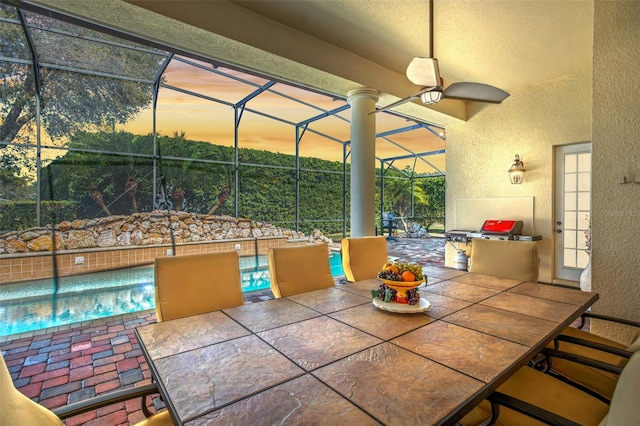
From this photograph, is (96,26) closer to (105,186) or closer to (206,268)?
(206,268)

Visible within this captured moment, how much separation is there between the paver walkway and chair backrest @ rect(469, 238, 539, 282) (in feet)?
8.99

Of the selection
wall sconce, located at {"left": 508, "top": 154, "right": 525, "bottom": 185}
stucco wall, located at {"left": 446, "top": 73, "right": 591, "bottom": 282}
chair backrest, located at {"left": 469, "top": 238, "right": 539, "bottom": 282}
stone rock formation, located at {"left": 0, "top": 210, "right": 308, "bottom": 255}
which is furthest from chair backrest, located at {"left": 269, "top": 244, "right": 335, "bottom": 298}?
stone rock formation, located at {"left": 0, "top": 210, "right": 308, "bottom": 255}

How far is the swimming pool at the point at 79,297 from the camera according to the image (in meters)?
3.81

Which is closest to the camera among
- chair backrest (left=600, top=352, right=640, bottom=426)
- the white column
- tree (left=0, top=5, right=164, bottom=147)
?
chair backrest (left=600, top=352, right=640, bottom=426)

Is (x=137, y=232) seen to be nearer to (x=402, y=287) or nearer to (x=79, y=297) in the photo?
(x=79, y=297)

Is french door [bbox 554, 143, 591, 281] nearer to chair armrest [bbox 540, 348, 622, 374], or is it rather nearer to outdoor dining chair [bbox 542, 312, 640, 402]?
outdoor dining chair [bbox 542, 312, 640, 402]

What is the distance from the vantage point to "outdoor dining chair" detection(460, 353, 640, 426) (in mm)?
726

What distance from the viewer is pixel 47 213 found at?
18.6 feet

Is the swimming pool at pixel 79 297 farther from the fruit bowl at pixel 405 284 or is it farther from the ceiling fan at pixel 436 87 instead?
the ceiling fan at pixel 436 87

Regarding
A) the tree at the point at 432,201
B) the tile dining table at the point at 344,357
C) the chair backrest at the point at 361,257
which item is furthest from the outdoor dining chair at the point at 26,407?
the tree at the point at 432,201

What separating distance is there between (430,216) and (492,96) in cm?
1038

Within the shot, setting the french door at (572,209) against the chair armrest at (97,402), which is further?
the french door at (572,209)

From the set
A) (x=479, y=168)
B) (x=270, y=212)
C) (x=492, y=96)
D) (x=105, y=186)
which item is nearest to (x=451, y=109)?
(x=479, y=168)

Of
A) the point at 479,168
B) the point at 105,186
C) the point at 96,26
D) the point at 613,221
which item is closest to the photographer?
the point at 613,221
